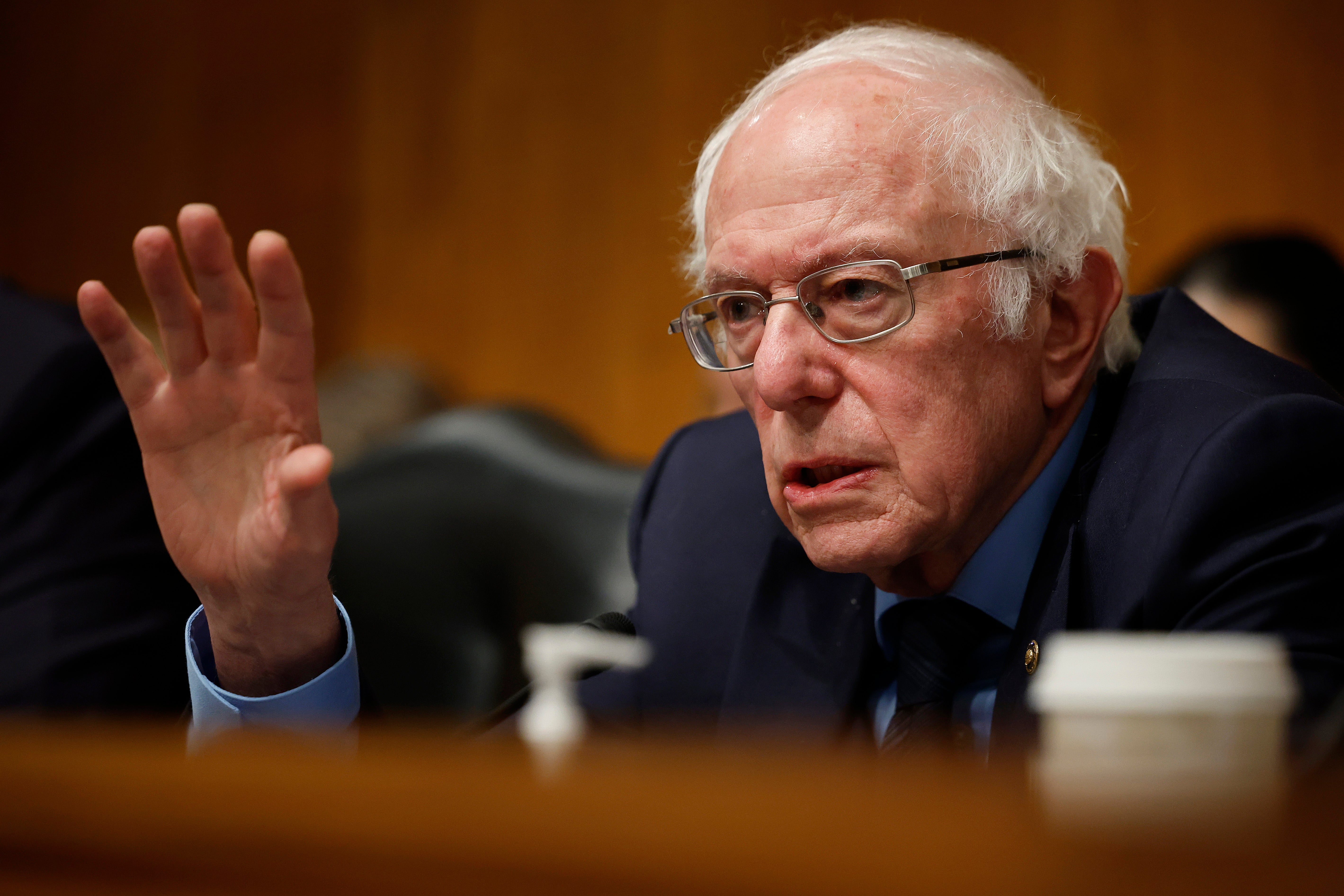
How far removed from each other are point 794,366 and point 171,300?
1.75ft

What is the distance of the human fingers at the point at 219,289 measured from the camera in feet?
2.97

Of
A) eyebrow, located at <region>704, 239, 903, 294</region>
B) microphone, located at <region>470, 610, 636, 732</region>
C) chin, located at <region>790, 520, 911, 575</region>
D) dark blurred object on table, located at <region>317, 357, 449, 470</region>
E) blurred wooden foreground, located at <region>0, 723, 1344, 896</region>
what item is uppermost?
blurred wooden foreground, located at <region>0, 723, 1344, 896</region>

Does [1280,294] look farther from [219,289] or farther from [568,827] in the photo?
[568,827]

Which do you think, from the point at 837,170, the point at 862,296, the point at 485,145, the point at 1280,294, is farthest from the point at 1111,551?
the point at 485,145

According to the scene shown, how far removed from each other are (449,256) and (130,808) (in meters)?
3.78

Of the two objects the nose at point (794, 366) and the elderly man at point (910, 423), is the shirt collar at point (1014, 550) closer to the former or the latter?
the elderly man at point (910, 423)

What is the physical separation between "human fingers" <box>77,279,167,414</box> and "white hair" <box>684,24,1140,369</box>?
0.54 meters

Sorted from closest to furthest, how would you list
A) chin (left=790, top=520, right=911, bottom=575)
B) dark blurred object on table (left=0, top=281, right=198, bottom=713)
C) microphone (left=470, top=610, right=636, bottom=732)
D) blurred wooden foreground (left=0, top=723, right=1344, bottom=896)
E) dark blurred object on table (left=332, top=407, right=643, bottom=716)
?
blurred wooden foreground (left=0, top=723, right=1344, bottom=896) < microphone (left=470, top=610, right=636, bottom=732) < chin (left=790, top=520, right=911, bottom=575) < dark blurred object on table (left=0, top=281, right=198, bottom=713) < dark blurred object on table (left=332, top=407, right=643, bottom=716)

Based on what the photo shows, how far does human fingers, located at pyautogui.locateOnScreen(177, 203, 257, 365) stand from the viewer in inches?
35.7

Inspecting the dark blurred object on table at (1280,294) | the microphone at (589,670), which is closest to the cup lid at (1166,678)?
the microphone at (589,670)

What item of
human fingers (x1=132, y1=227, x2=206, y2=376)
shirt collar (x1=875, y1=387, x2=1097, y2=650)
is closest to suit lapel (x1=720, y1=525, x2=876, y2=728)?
shirt collar (x1=875, y1=387, x2=1097, y2=650)

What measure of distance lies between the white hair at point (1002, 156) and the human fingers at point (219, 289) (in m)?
0.46

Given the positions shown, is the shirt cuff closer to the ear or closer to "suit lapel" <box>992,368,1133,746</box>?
"suit lapel" <box>992,368,1133,746</box>

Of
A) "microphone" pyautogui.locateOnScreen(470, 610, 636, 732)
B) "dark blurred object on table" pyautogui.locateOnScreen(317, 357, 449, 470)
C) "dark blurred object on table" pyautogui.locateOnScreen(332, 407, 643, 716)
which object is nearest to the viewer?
"microphone" pyautogui.locateOnScreen(470, 610, 636, 732)
